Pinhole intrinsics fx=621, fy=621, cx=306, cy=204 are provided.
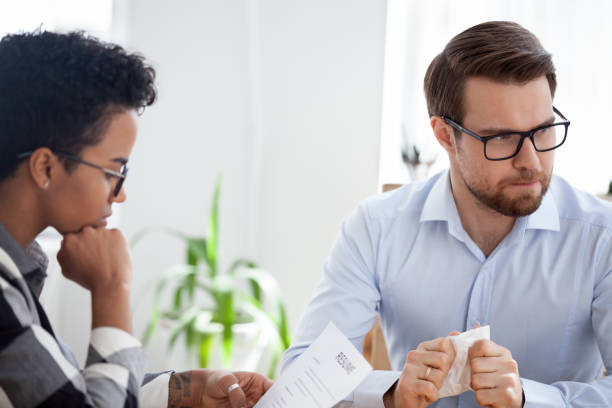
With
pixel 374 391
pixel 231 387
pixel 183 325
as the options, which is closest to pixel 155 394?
pixel 231 387

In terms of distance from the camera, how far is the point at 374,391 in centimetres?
130

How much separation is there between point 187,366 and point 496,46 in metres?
1.94

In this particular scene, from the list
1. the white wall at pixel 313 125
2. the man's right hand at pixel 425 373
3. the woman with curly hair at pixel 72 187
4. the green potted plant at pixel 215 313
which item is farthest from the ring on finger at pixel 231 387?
the white wall at pixel 313 125

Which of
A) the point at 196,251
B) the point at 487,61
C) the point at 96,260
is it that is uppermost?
the point at 487,61

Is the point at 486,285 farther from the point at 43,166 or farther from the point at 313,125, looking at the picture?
the point at 313,125

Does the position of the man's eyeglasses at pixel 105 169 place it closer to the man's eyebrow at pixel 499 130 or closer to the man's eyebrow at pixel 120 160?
the man's eyebrow at pixel 120 160

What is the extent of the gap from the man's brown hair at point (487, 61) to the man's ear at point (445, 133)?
2cm

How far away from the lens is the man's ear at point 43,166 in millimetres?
1017

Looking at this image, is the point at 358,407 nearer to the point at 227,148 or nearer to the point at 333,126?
the point at 333,126

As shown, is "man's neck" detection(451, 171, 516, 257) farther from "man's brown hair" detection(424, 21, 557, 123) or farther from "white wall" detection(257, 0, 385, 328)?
"white wall" detection(257, 0, 385, 328)

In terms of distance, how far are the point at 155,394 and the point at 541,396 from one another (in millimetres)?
763

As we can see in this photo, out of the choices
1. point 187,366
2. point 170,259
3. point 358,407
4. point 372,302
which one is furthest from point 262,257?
point 358,407

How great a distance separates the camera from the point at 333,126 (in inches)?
117

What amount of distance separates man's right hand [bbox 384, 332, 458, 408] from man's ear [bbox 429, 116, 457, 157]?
574 mm
